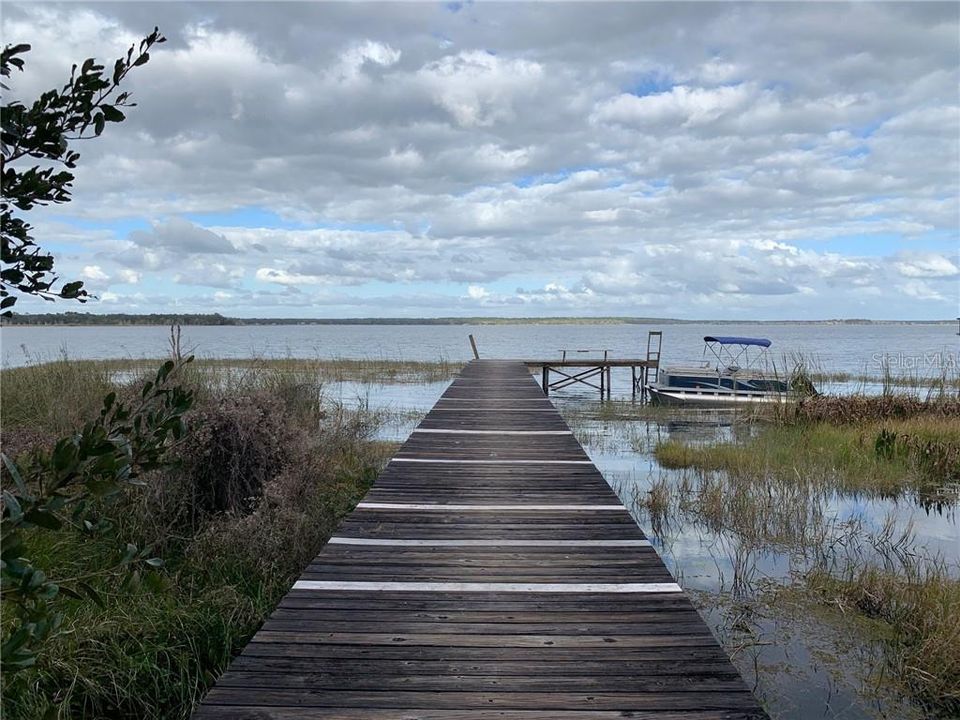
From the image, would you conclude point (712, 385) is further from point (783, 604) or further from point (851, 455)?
point (783, 604)

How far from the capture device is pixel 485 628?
11.1ft

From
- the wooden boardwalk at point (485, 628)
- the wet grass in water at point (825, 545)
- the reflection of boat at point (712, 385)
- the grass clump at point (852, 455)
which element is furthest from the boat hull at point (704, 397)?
the wooden boardwalk at point (485, 628)

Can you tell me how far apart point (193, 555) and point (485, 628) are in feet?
12.9

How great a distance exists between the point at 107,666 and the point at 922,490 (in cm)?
1063

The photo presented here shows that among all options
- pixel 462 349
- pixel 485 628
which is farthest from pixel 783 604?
pixel 462 349

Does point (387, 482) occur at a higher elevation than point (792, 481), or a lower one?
higher

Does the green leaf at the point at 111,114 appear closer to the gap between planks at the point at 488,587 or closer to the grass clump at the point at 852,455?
the gap between planks at the point at 488,587

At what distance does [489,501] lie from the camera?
19.2ft

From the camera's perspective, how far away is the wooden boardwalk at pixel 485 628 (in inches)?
107

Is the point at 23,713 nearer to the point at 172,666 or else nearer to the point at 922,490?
the point at 172,666

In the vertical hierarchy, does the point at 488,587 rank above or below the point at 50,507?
below

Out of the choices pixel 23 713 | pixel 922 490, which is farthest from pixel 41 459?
pixel 922 490

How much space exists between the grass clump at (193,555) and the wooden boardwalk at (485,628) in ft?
2.46

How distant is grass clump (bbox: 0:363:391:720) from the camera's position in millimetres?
3982
